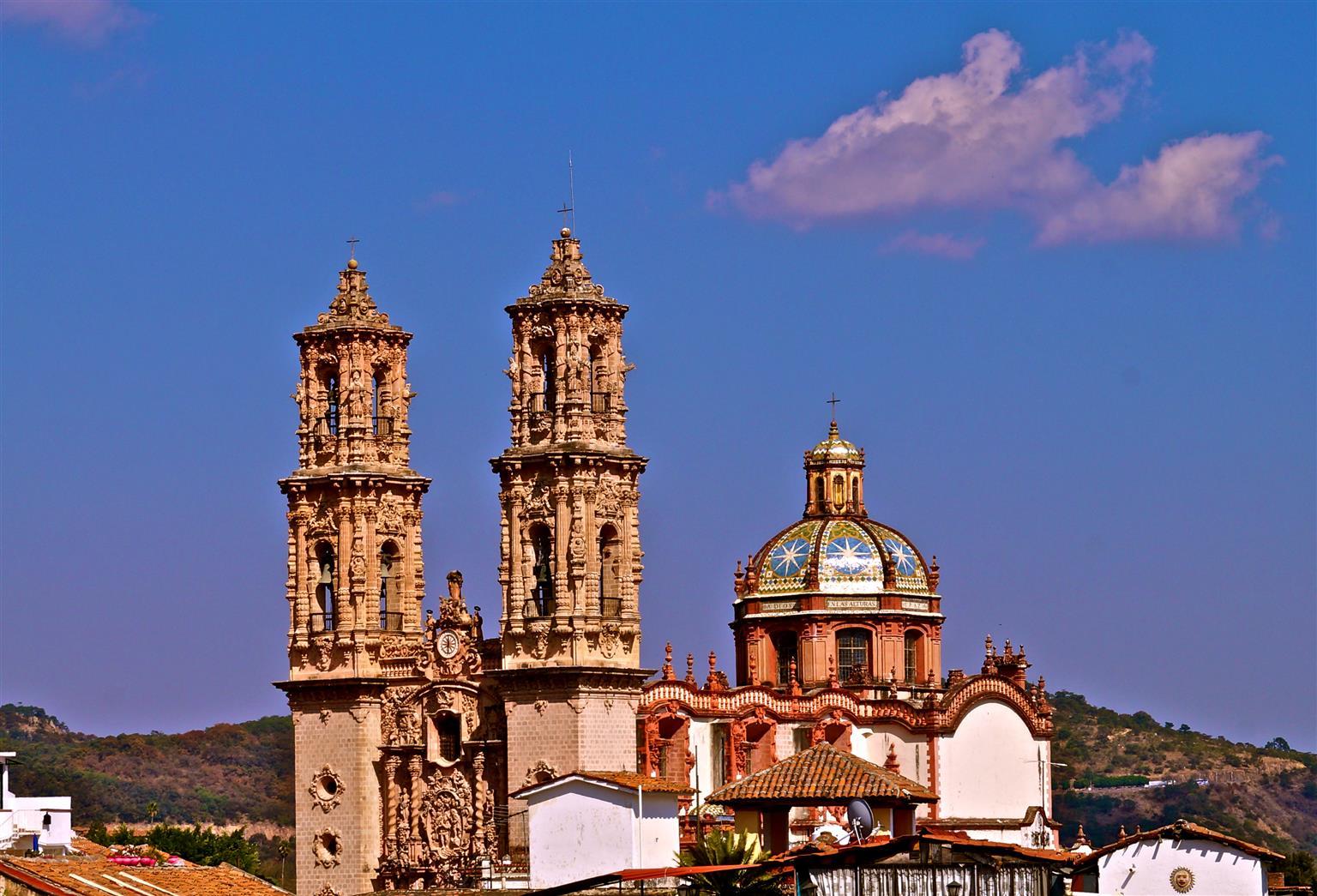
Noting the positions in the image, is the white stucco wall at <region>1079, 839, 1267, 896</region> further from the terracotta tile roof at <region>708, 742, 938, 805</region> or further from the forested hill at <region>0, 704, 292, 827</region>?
the forested hill at <region>0, 704, 292, 827</region>

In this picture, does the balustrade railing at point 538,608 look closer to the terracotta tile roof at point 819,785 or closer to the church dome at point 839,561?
the terracotta tile roof at point 819,785

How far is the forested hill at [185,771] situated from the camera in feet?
503

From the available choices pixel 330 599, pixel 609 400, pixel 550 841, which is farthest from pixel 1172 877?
pixel 330 599

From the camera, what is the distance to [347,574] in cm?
7725

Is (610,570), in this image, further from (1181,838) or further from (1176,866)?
(1176,866)

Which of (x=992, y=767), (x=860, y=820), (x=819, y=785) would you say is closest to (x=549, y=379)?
(x=819, y=785)

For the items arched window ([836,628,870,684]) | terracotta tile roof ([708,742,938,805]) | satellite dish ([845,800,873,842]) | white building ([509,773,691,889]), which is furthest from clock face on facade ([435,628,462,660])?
satellite dish ([845,800,873,842])

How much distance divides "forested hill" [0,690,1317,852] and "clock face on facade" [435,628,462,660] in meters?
48.4

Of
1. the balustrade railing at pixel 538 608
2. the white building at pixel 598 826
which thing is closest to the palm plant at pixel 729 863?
the white building at pixel 598 826

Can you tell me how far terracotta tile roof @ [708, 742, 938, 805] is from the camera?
62.9 m

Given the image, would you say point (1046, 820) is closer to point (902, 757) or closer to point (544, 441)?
point (902, 757)

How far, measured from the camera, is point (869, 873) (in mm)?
52062

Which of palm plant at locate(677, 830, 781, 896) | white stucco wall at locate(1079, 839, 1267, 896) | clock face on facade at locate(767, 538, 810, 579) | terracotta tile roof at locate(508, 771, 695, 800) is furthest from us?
clock face on facade at locate(767, 538, 810, 579)

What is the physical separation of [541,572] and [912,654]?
19.2 m
